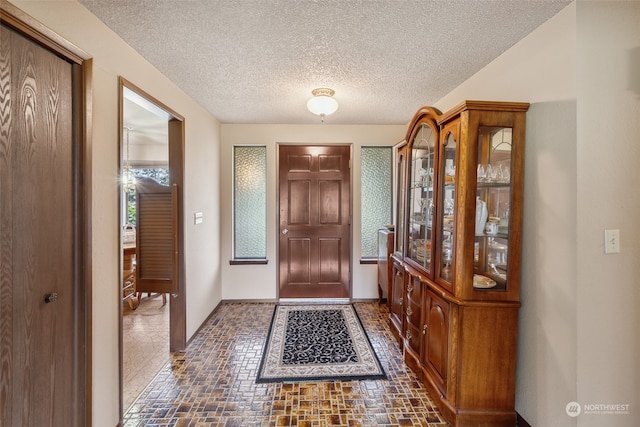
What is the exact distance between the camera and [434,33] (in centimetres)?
170

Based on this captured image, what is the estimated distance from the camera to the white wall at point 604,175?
4.59 ft

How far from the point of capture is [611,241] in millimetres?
1398

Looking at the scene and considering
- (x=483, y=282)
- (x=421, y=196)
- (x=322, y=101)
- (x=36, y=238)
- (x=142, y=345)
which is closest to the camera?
(x=36, y=238)

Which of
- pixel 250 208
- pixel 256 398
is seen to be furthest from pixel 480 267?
pixel 250 208

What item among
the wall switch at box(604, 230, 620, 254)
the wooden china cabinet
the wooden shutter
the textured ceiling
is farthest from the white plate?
the wooden shutter

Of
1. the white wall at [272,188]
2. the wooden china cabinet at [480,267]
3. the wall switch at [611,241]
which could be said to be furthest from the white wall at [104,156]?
the wall switch at [611,241]

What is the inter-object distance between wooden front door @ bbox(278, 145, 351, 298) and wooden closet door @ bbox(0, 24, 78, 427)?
2475 millimetres

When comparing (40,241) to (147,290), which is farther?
(147,290)

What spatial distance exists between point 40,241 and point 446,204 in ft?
7.28

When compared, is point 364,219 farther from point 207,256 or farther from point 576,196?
point 576,196

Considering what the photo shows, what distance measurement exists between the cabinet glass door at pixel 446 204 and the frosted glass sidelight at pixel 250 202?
93.7 inches

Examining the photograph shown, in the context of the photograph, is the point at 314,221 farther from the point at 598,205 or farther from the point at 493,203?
the point at 598,205

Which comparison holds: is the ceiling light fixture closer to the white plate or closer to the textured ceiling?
the textured ceiling

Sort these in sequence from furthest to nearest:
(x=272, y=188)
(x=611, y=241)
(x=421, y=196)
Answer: (x=272, y=188)
(x=421, y=196)
(x=611, y=241)
